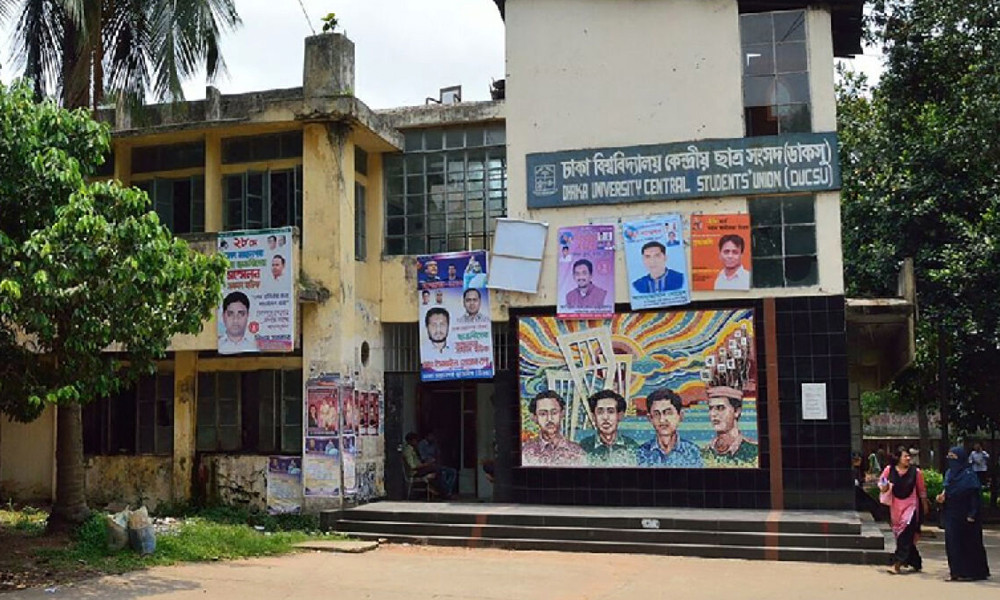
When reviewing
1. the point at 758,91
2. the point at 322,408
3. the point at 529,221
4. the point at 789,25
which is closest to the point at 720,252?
the point at 758,91

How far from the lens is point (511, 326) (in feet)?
49.2

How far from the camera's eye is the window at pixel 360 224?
50.9 ft

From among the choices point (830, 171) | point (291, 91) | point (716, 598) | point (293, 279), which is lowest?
point (716, 598)

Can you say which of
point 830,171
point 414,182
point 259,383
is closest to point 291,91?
point 414,182

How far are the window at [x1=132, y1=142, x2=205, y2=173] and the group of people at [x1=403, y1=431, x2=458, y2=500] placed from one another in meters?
5.74

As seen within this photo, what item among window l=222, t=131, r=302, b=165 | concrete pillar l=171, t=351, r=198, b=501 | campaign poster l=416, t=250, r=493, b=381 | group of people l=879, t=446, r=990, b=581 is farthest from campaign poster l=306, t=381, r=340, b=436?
group of people l=879, t=446, r=990, b=581

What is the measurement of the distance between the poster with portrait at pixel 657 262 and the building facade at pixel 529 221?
5.6 inches

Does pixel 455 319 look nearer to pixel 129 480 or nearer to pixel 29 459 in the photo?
pixel 129 480

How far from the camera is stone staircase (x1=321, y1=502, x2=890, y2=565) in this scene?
1193cm

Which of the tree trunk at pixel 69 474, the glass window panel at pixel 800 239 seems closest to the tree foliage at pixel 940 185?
the glass window panel at pixel 800 239

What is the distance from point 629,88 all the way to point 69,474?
940 centimetres

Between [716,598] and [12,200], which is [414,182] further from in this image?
[716,598]

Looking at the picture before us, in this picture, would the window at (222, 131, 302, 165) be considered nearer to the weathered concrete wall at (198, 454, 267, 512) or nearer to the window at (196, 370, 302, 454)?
the window at (196, 370, 302, 454)

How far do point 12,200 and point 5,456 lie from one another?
353 inches
